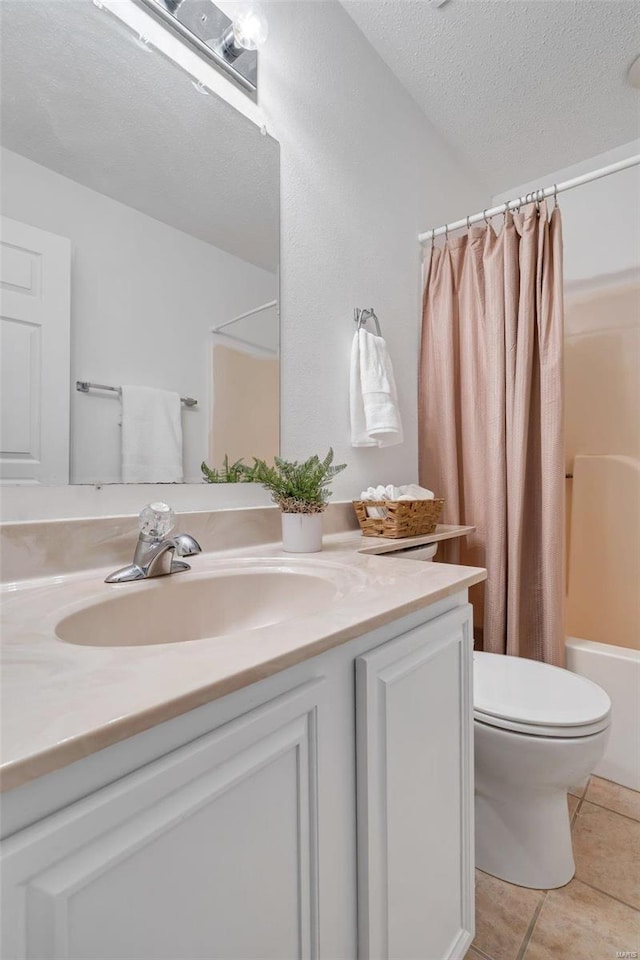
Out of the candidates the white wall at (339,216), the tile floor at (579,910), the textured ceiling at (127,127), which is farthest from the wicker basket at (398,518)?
the tile floor at (579,910)

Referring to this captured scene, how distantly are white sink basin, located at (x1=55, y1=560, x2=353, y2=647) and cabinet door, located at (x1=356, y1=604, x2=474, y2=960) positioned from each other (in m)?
0.16

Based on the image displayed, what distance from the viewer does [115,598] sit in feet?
2.46

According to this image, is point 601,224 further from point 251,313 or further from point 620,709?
point 620,709

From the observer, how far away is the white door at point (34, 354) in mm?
804

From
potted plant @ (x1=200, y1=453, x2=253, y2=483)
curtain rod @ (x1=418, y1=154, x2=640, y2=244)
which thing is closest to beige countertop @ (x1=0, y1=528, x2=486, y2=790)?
potted plant @ (x1=200, y1=453, x2=253, y2=483)

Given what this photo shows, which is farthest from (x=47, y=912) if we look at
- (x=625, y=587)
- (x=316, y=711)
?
(x=625, y=587)

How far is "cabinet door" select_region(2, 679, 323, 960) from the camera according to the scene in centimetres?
33

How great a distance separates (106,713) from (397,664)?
0.45 meters

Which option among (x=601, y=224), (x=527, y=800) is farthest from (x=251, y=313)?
(x=601, y=224)

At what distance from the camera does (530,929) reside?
1030 millimetres

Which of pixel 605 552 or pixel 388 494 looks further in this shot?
pixel 605 552

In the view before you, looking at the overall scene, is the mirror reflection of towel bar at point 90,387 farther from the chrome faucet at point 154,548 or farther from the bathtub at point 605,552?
the bathtub at point 605,552

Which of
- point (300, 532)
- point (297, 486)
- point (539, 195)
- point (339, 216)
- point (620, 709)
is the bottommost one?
point (620, 709)

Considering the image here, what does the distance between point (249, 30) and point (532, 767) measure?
5.90 ft
